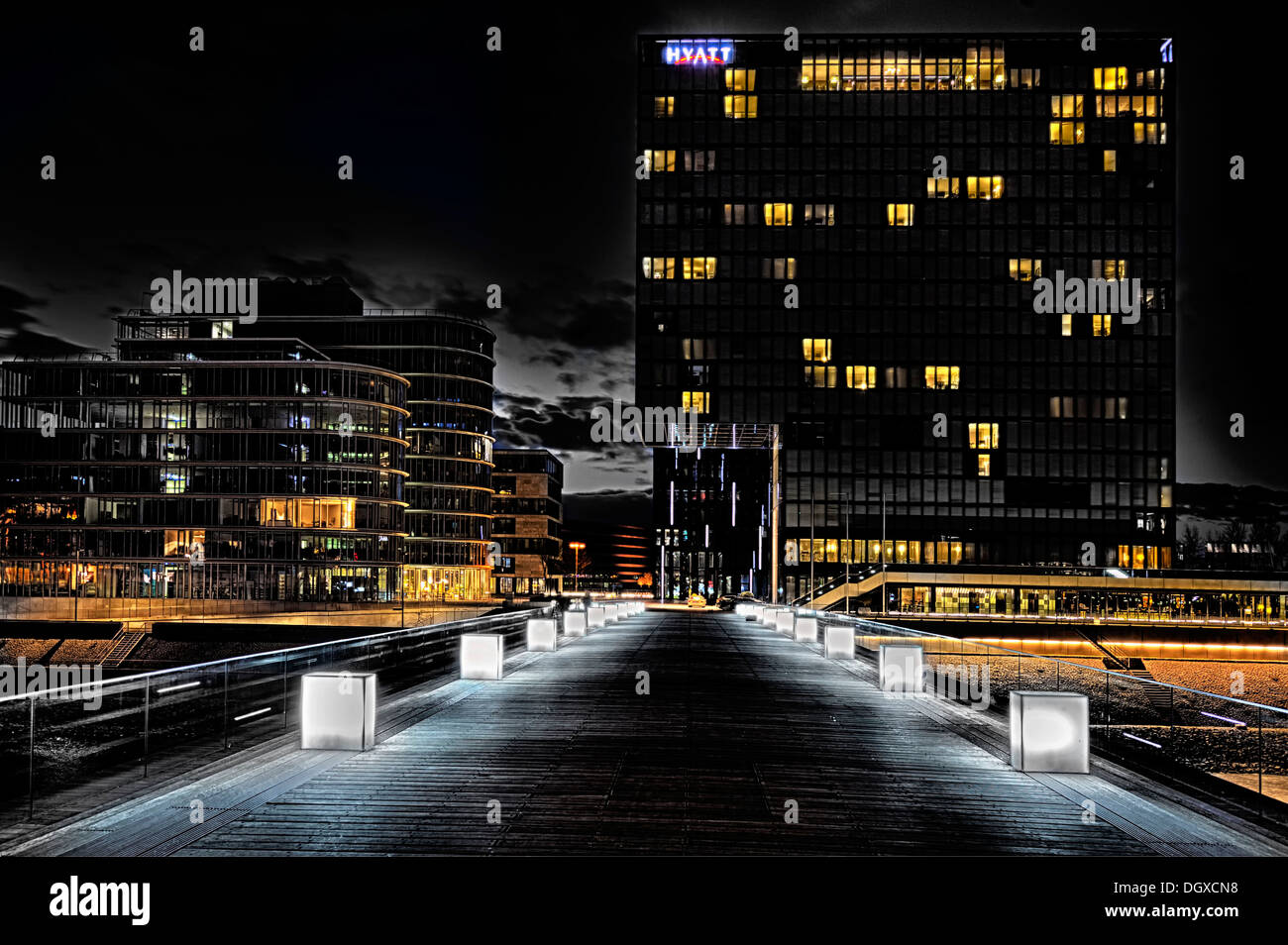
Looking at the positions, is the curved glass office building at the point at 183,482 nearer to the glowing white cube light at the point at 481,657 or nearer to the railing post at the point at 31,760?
the glowing white cube light at the point at 481,657

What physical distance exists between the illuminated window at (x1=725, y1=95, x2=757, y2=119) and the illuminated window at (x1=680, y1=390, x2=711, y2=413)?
26.2 meters

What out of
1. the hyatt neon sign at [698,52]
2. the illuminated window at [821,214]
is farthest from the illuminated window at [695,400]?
the hyatt neon sign at [698,52]

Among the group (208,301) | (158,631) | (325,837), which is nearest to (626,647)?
(325,837)

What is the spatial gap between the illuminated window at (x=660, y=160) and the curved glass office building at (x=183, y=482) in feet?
112

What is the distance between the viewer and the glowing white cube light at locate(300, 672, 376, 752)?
12945mm

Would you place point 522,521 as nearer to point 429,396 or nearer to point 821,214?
point 429,396

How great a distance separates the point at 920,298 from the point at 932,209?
8552 millimetres

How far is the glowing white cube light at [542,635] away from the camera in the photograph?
29.6m

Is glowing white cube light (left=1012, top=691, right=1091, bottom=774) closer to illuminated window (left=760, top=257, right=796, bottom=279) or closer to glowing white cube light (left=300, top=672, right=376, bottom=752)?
glowing white cube light (left=300, top=672, right=376, bottom=752)

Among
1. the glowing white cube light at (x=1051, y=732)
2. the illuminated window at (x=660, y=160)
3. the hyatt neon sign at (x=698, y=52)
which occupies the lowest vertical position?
the glowing white cube light at (x=1051, y=732)

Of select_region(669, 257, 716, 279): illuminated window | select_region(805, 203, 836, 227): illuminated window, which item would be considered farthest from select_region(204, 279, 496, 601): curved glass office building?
select_region(805, 203, 836, 227): illuminated window
